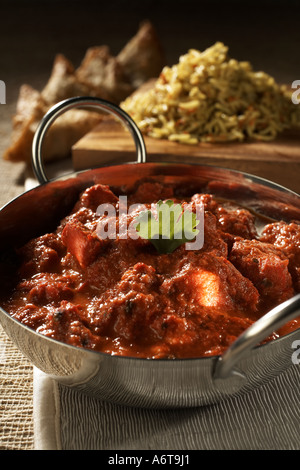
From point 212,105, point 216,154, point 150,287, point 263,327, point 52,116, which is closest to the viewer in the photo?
point 263,327

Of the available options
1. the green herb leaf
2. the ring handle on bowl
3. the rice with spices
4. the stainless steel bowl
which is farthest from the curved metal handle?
the rice with spices

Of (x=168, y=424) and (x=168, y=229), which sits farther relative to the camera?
(x=168, y=229)

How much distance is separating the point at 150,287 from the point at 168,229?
0.82ft

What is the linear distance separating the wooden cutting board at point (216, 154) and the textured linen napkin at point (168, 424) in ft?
5.85

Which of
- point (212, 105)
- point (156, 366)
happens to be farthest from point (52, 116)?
point (156, 366)

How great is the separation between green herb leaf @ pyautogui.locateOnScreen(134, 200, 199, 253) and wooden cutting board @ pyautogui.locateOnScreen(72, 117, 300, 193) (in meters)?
1.47

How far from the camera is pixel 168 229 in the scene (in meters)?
2.29

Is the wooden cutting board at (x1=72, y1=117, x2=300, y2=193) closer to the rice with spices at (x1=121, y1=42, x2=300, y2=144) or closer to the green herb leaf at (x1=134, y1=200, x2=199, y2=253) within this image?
the rice with spices at (x1=121, y1=42, x2=300, y2=144)

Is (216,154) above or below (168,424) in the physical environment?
above

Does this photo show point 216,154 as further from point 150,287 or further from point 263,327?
point 263,327

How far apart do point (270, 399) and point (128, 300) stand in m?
0.67

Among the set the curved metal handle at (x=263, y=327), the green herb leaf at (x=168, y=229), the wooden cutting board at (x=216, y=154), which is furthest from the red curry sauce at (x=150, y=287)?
the wooden cutting board at (x=216, y=154)

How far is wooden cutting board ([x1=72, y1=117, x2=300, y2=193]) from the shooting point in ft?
12.1

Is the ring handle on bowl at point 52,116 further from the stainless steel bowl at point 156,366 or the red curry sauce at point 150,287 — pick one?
the red curry sauce at point 150,287
